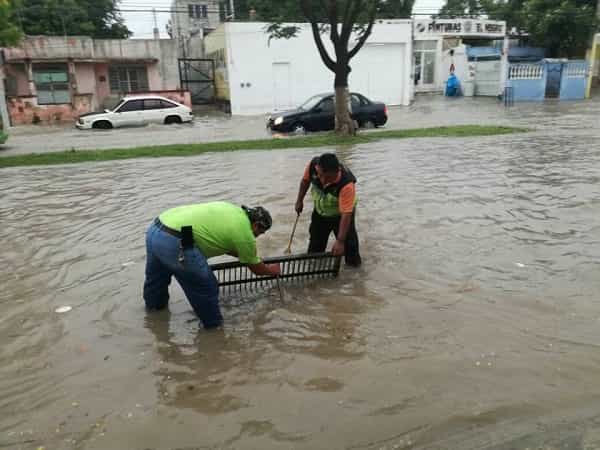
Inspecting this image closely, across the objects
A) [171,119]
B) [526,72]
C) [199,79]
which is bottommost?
[171,119]

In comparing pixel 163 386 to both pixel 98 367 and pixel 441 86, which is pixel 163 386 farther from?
pixel 441 86

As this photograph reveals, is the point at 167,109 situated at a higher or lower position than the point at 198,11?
lower

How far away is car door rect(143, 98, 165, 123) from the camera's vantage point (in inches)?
837

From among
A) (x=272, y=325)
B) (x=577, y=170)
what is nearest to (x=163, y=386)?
(x=272, y=325)

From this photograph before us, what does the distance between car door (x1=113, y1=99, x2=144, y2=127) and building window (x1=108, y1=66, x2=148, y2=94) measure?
8.50m

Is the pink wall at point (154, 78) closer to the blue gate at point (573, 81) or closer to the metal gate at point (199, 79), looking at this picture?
the metal gate at point (199, 79)

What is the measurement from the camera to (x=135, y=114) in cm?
2108

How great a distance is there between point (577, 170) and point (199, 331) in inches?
330

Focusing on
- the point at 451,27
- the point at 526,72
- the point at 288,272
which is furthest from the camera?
the point at 451,27

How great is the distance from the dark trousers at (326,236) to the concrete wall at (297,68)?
69.5 ft

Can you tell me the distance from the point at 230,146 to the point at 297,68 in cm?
1357

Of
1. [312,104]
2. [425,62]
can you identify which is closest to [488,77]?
[425,62]

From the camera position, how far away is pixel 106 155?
1303cm

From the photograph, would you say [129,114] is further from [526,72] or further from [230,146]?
[526,72]
